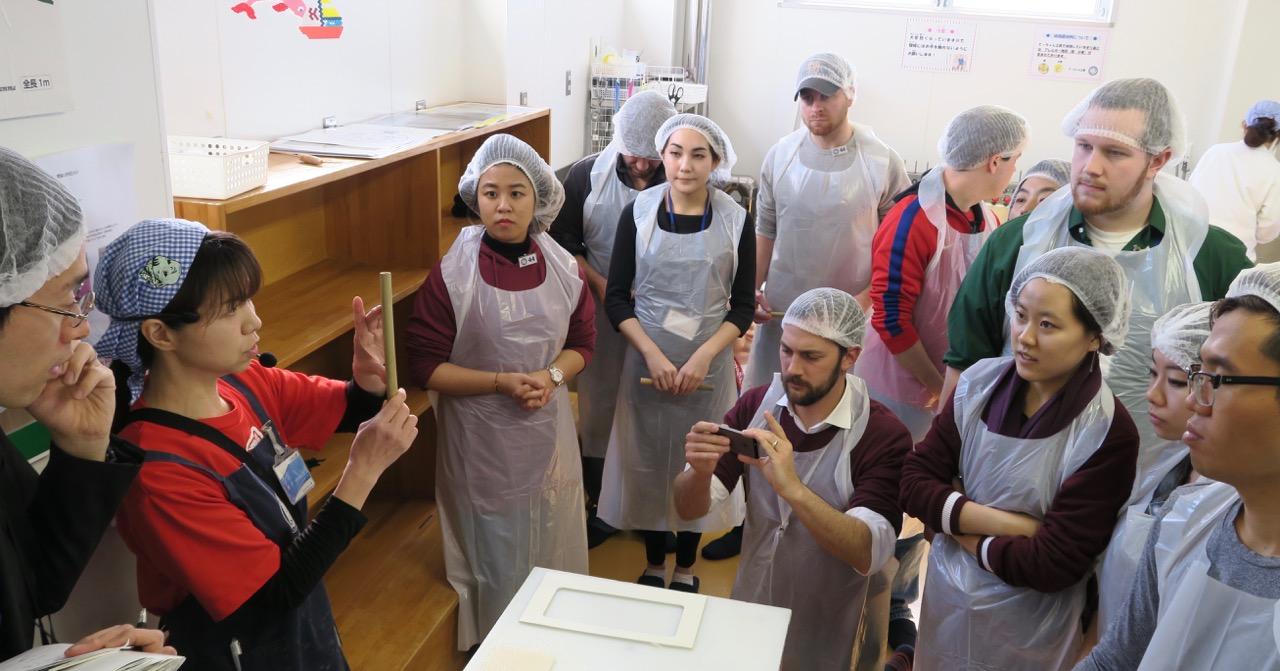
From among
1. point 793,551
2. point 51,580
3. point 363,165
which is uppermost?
point 363,165

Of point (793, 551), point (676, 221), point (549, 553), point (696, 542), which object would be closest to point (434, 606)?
point (549, 553)

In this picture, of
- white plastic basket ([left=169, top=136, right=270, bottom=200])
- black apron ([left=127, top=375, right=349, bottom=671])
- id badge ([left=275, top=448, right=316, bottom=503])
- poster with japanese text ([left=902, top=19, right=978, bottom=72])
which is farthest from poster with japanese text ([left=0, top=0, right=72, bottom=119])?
poster with japanese text ([left=902, top=19, right=978, bottom=72])

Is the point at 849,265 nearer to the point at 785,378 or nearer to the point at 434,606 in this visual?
the point at 785,378

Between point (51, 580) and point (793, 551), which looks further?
point (793, 551)

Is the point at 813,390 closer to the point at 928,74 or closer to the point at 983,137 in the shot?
the point at 983,137

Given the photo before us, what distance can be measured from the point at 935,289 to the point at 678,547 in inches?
45.1

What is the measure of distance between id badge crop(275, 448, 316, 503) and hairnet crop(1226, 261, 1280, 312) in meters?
1.49

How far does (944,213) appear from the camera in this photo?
2.59m

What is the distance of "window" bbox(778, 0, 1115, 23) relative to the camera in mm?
5531

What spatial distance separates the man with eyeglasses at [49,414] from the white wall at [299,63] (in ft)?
3.16

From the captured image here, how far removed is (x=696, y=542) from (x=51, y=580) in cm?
202

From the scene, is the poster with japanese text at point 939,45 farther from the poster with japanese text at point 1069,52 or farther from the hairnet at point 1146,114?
the hairnet at point 1146,114

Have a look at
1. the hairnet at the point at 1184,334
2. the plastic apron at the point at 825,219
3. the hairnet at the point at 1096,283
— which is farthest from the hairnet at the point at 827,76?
the hairnet at the point at 1184,334

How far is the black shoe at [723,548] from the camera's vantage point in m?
3.24
